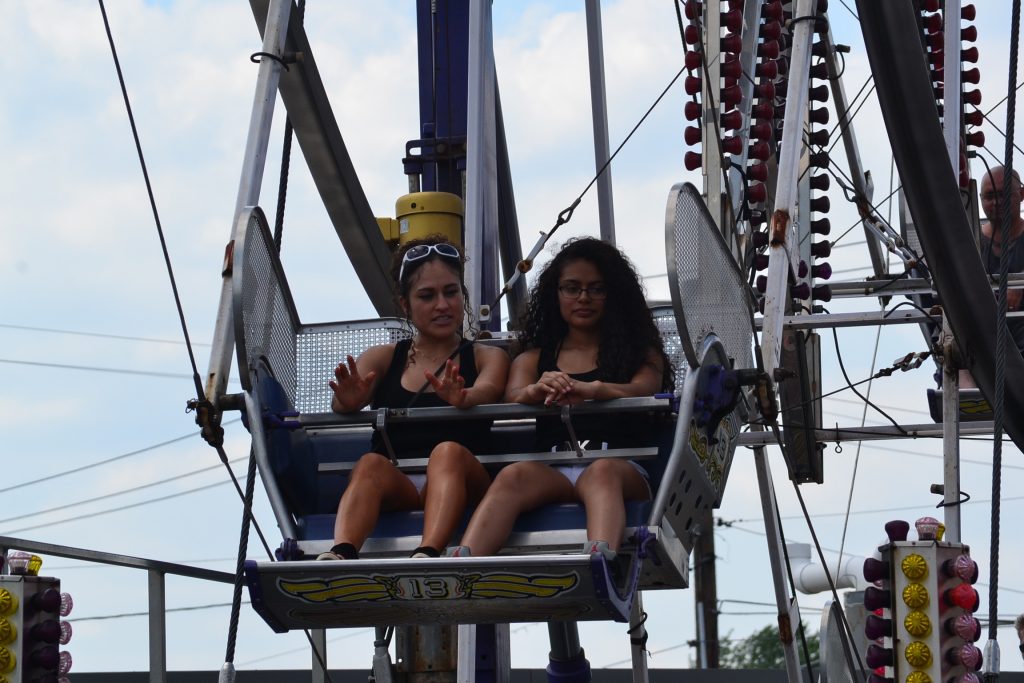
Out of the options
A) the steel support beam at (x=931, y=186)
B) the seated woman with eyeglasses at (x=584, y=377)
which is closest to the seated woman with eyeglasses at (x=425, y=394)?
the seated woman with eyeglasses at (x=584, y=377)

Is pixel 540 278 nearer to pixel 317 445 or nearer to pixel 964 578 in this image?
pixel 317 445

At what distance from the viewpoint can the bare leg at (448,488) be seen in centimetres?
506

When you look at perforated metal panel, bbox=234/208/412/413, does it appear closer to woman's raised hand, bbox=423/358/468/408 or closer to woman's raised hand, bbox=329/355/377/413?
woman's raised hand, bbox=329/355/377/413

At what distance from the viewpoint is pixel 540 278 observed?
5.93 meters

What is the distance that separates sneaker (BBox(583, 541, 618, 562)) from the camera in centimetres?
474

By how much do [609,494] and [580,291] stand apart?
2.83ft

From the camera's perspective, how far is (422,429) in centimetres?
561

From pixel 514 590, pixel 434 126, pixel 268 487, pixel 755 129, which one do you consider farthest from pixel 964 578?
pixel 434 126

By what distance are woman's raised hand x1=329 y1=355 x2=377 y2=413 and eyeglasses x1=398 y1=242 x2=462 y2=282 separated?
1.46 feet

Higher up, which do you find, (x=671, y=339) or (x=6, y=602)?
(x=671, y=339)

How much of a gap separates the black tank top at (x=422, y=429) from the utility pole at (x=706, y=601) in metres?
17.8

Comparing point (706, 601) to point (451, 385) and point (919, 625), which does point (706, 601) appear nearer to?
point (919, 625)

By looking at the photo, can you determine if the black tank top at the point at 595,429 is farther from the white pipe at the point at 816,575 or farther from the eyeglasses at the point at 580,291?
the white pipe at the point at 816,575

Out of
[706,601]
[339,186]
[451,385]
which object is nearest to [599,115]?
[339,186]
